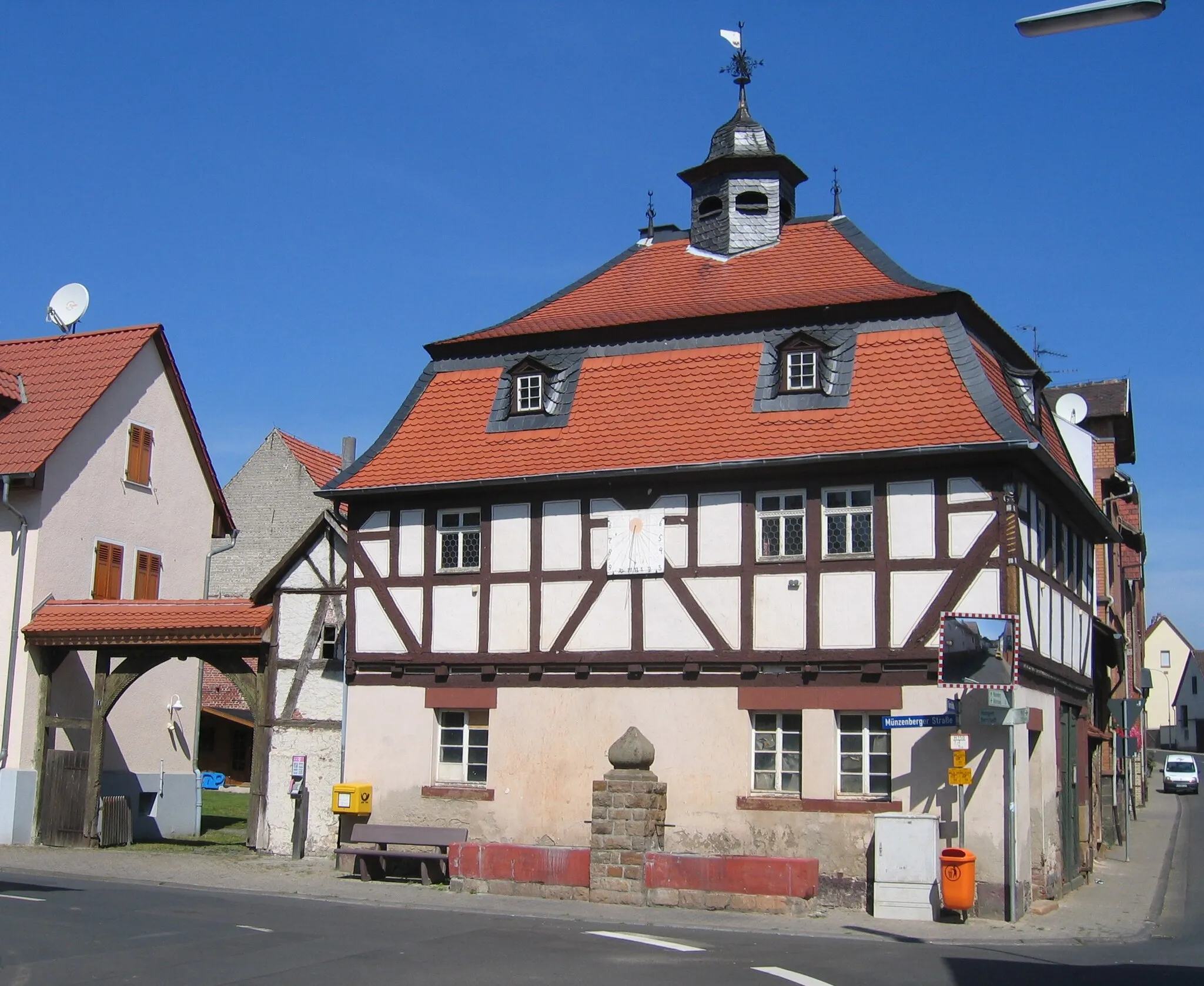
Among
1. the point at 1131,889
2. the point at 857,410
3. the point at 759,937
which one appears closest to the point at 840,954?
the point at 759,937

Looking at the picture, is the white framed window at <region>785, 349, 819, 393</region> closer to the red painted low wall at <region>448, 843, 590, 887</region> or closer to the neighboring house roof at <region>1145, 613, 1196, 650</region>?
the red painted low wall at <region>448, 843, 590, 887</region>

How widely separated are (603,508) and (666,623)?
197 centimetres

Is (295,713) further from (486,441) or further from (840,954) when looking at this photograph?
(840,954)

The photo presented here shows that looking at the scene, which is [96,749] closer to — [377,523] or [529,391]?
[377,523]

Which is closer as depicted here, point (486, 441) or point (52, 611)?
point (486, 441)

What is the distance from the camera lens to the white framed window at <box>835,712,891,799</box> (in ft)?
62.2

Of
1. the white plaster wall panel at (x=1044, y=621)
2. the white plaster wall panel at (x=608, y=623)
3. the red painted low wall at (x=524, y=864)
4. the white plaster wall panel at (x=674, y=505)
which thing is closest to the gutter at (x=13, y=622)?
the red painted low wall at (x=524, y=864)

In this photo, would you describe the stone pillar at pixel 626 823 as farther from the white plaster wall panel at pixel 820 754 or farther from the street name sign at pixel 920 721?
the street name sign at pixel 920 721

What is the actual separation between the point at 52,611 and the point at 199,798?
17.0 feet

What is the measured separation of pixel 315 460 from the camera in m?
45.3

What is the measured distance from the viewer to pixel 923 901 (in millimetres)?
17609

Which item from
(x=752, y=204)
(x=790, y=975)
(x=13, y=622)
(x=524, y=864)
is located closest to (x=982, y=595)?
(x=524, y=864)

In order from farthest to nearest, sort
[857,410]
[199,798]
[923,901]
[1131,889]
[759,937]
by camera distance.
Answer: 1. [199,798]
2. [1131,889]
3. [857,410]
4. [923,901]
5. [759,937]

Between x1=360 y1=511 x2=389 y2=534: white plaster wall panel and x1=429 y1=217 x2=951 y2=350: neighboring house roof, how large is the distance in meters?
3.13
